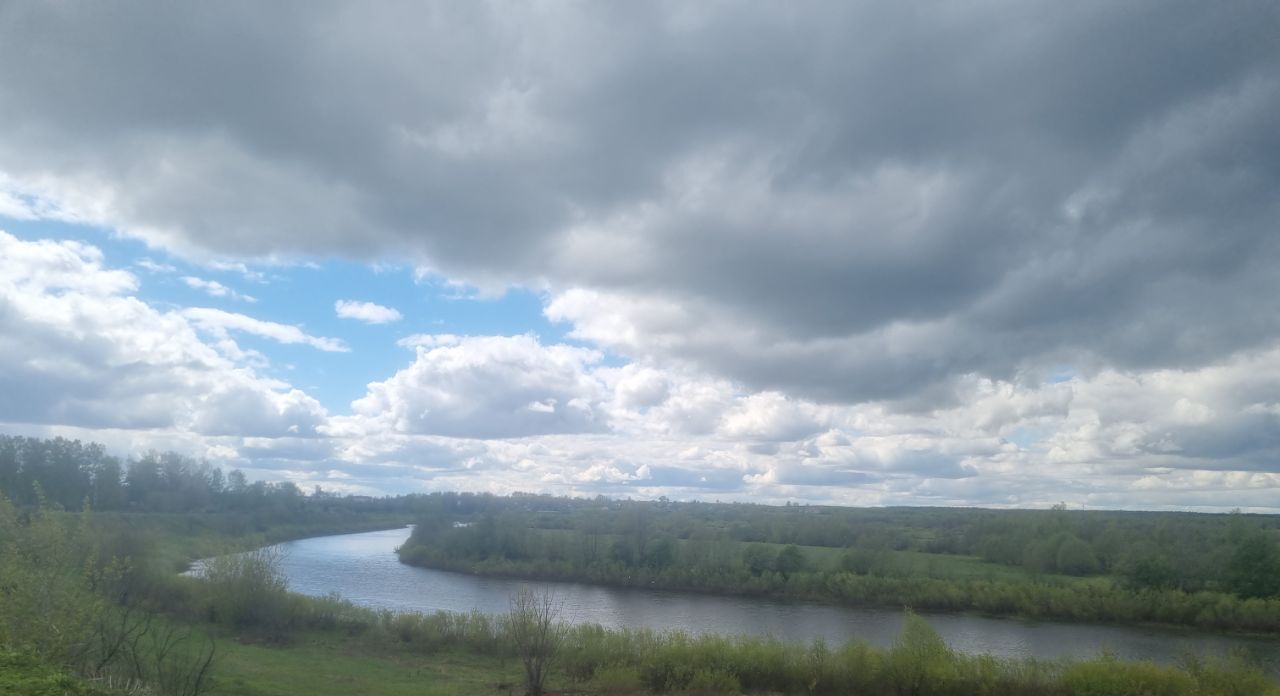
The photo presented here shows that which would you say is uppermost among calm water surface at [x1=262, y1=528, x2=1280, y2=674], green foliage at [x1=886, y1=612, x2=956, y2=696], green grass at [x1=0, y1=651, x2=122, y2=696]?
green grass at [x1=0, y1=651, x2=122, y2=696]

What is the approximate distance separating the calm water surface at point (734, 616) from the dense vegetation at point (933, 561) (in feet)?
6.51

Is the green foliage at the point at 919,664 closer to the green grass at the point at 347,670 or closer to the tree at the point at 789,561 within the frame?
the green grass at the point at 347,670

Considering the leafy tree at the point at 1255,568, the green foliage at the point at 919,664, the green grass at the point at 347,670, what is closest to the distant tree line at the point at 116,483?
the green grass at the point at 347,670

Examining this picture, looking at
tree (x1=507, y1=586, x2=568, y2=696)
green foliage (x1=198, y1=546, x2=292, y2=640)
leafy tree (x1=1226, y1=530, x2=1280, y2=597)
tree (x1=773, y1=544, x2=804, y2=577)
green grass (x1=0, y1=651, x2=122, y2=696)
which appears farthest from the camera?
tree (x1=773, y1=544, x2=804, y2=577)

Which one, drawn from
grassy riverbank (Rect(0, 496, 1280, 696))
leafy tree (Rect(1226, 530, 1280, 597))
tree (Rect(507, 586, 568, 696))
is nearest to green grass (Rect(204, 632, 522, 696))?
grassy riverbank (Rect(0, 496, 1280, 696))

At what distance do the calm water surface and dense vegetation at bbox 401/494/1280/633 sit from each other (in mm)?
1983

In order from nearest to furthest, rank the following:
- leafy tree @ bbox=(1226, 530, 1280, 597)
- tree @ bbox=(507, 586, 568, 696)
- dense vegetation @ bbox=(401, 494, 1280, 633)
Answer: tree @ bbox=(507, 586, 568, 696)
leafy tree @ bbox=(1226, 530, 1280, 597)
dense vegetation @ bbox=(401, 494, 1280, 633)

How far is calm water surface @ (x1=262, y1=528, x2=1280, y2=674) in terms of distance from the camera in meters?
44.1

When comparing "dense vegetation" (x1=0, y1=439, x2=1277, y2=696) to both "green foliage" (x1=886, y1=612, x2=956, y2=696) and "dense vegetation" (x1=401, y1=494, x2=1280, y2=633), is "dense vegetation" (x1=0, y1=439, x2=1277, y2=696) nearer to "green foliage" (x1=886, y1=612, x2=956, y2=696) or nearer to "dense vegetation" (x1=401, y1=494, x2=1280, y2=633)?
"green foliage" (x1=886, y1=612, x2=956, y2=696)

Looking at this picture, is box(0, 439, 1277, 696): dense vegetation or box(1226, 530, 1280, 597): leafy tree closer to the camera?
box(0, 439, 1277, 696): dense vegetation

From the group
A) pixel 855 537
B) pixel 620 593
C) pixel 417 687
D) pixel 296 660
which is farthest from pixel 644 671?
pixel 855 537

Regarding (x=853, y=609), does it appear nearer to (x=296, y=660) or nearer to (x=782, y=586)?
(x=782, y=586)

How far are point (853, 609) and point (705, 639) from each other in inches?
1343

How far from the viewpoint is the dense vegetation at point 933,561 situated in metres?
53.2
